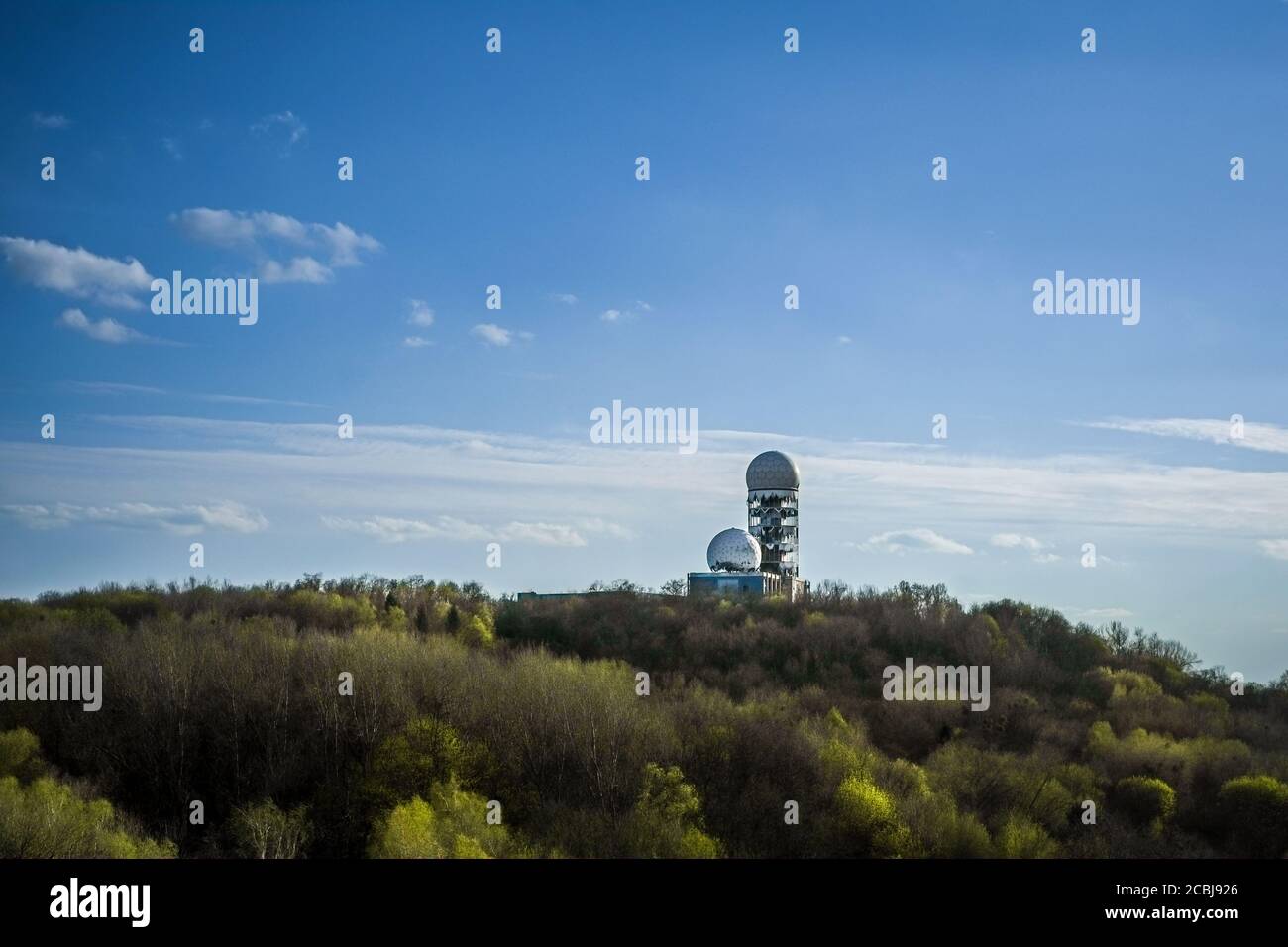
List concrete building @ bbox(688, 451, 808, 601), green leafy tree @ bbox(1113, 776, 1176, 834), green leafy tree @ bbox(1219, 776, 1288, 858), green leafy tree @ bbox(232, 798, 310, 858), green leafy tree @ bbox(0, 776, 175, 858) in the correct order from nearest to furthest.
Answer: green leafy tree @ bbox(0, 776, 175, 858) < green leafy tree @ bbox(232, 798, 310, 858) < green leafy tree @ bbox(1219, 776, 1288, 858) < green leafy tree @ bbox(1113, 776, 1176, 834) < concrete building @ bbox(688, 451, 808, 601)

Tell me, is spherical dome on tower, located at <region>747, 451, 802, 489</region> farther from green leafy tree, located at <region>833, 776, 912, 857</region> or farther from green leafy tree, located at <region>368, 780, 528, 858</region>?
green leafy tree, located at <region>368, 780, 528, 858</region>

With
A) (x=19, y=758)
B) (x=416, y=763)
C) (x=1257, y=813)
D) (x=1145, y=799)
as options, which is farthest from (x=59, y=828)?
(x=1257, y=813)

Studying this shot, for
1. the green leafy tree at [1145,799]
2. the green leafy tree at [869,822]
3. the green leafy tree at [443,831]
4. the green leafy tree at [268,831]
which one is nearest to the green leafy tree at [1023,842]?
the green leafy tree at [869,822]

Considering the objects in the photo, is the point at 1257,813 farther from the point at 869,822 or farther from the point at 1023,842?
the point at 869,822

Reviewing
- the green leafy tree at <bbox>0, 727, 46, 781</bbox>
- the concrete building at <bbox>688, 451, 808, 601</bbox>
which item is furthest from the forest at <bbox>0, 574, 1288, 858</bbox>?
the concrete building at <bbox>688, 451, 808, 601</bbox>

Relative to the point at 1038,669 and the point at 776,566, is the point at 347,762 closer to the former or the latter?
the point at 776,566
